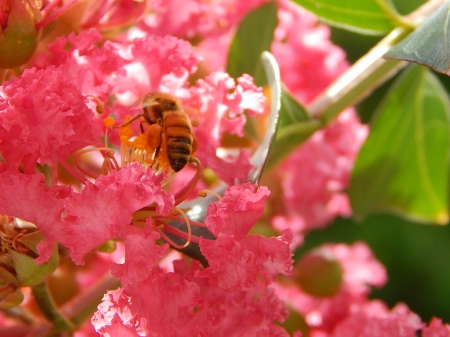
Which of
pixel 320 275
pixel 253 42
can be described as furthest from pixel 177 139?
pixel 320 275

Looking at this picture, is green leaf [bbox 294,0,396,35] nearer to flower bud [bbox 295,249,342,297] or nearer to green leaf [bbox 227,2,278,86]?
green leaf [bbox 227,2,278,86]

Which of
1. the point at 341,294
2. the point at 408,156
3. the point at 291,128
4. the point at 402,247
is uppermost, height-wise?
the point at 291,128

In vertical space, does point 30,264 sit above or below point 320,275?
above

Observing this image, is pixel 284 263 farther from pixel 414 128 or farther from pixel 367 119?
pixel 367 119

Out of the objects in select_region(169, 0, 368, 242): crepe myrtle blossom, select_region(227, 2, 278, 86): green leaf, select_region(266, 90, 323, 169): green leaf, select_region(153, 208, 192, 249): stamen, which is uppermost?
select_region(153, 208, 192, 249): stamen

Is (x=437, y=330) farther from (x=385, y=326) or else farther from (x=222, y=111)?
(x=222, y=111)

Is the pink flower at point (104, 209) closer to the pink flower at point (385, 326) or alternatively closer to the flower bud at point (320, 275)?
the pink flower at point (385, 326)

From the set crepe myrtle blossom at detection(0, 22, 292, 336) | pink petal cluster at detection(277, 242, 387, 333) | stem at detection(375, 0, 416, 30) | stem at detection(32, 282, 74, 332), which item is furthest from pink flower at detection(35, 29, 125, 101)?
pink petal cluster at detection(277, 242, 387, 333)
